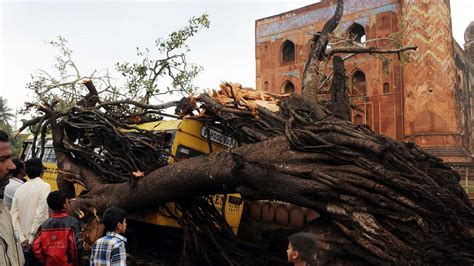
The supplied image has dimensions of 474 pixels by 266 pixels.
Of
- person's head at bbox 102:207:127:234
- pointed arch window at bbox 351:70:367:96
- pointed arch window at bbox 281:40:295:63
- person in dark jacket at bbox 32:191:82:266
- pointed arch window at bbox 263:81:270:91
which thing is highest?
pointed arch window at bbox 281:40:295:63

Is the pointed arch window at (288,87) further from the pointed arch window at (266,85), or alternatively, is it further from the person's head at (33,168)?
the person's head at (33,168)

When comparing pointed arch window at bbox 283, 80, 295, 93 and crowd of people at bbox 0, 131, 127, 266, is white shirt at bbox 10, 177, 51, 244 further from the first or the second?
pointed arch window at bbox 283, 80, 295, 93

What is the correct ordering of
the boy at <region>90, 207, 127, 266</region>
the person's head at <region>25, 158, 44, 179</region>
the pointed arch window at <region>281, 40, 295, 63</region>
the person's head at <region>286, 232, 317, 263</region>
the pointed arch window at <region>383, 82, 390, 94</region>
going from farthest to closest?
the pointed arch window at <region>281, 40, 295, 63</region> < the pointed arch window at <region>383, 82, 390, 94</region> < the person's head at <region>25, 158, 44, 179</region> < the boy at <region>90, 207, 127, 266</region> < the person's head at <region>286, 232, 317, 263</region>

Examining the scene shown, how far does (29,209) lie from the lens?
4660mm

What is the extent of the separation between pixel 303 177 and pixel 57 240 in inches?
106

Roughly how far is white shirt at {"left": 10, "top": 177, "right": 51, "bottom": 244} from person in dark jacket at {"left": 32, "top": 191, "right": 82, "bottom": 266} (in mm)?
636

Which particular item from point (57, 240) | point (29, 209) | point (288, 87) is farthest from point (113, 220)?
point (288, 87)

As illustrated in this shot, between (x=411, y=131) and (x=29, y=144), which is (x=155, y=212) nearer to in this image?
(x=29, y=144)

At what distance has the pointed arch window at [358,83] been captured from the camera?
75.6ft

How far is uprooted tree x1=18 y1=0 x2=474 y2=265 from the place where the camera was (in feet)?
14.8

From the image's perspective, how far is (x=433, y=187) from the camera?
4.68 meters

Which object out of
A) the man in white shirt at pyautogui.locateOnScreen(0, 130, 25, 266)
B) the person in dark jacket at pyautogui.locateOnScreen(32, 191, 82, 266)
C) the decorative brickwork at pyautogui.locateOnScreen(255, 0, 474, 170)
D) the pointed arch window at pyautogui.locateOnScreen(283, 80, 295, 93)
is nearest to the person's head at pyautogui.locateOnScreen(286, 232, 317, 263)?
the man in white shirt at pyautogui.locateOnScreen(0, 130, 25, 266)

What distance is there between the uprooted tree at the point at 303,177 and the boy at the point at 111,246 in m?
2.00

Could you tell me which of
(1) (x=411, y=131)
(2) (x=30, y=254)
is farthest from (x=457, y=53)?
(2) (x=30, y=254)
